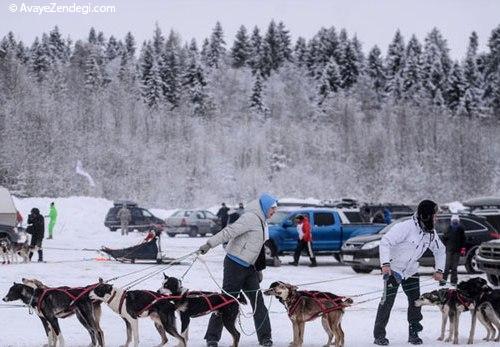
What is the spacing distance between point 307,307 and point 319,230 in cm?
1295

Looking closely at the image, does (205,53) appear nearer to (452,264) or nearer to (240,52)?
(240,52)

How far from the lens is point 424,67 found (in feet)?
314

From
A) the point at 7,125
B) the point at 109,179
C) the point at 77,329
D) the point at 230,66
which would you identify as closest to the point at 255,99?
the point at 230,66

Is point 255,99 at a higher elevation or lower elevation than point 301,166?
higher

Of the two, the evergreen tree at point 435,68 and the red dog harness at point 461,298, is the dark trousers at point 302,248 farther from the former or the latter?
the evergreen tree at point 435,68

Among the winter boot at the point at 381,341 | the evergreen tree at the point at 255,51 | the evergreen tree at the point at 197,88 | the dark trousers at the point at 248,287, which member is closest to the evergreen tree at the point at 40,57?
the evergreen tree at the point at 197,88

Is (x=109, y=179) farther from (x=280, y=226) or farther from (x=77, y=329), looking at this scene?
(x=77, y=329)

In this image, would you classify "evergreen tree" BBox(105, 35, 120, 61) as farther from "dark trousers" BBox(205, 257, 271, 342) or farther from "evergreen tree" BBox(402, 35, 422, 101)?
"dark trousers" BBox(205, 257, 271, 342)

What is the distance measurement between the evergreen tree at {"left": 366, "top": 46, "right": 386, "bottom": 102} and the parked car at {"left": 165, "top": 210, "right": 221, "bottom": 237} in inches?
2612

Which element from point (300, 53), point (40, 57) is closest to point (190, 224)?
point (40, 57)

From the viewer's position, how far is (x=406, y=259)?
876cm

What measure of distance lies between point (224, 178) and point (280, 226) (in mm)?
45165

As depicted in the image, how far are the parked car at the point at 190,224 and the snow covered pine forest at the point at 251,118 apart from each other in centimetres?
2476

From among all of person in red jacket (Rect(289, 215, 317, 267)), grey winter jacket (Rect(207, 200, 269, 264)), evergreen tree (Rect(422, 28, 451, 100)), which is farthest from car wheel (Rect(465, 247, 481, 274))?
evergreen tree (Rect(422, 28, 451, 100))
